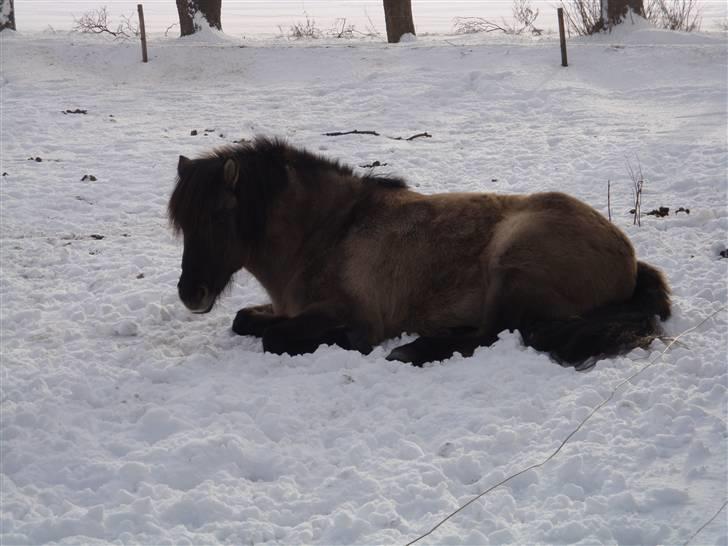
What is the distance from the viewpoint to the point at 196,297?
559cm

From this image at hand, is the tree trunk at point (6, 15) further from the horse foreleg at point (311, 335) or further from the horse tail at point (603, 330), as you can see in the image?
the horse tail at point (603, 330)

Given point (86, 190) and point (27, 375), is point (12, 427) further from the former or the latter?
point (86, 190)

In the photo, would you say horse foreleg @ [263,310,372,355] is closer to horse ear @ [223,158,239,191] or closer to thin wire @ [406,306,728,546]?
horse ear @ [223,158,239,191]

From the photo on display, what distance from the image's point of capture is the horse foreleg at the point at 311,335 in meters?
5.48

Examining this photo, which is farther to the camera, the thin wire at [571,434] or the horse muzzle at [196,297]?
the horse muzzle at [196,297]

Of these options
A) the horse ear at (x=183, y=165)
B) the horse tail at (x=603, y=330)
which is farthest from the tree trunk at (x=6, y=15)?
the horse tail at (x=603, y=330)

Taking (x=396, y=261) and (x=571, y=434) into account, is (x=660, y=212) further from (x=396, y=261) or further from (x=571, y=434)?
(x=571, y=434)

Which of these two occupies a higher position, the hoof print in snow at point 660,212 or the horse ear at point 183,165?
the horse ear at point 183,165

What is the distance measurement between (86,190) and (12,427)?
5494mm

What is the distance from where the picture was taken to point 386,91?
1429 centimetres

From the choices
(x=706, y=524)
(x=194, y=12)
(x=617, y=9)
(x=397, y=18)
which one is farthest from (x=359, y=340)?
(x=194, y=12)

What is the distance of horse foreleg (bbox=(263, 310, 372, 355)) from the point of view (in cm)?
548

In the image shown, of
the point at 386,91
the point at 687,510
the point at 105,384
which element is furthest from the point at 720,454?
the point at 386,91

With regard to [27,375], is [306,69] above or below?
above
